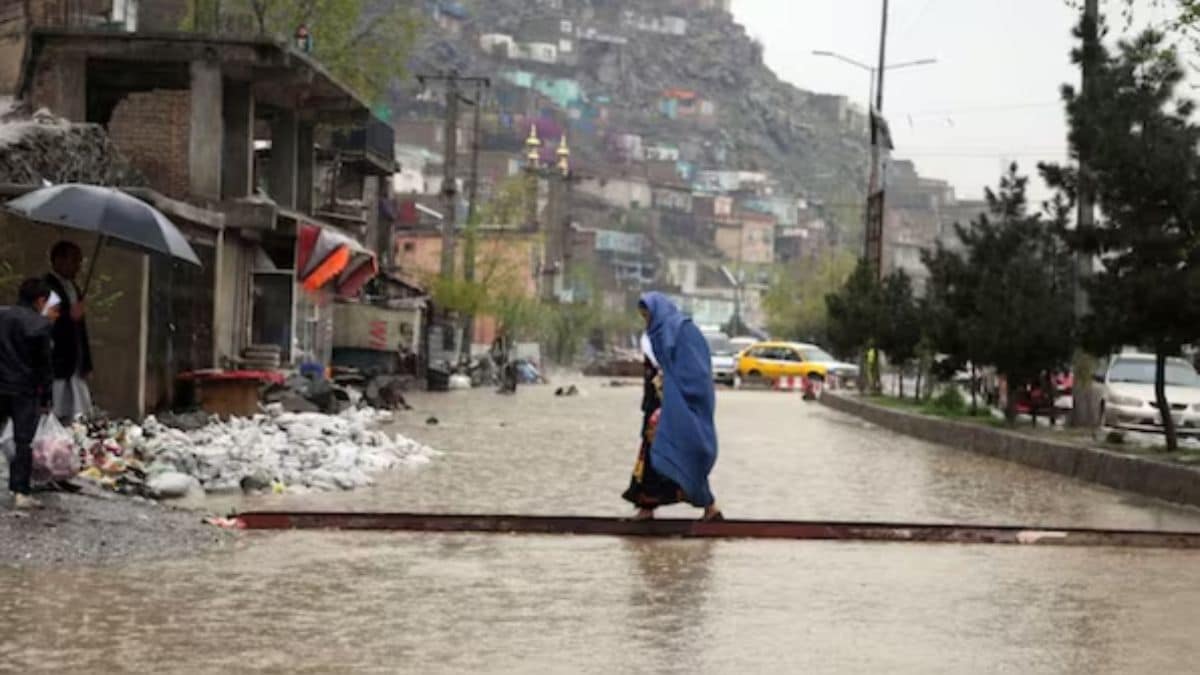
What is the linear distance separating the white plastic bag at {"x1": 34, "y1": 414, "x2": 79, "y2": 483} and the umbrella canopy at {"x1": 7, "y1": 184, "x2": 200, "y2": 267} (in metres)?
2.40

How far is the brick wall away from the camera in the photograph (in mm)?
33375

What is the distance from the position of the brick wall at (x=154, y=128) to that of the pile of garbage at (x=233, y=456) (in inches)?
442

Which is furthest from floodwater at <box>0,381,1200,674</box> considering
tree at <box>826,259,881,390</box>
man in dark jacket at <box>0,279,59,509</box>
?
tree at <box>826,259,881,390</box>

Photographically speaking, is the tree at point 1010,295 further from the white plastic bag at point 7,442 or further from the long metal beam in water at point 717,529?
the white plastic bag at point 7,442

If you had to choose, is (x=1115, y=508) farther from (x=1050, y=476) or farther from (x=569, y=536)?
(x=569, y=536)

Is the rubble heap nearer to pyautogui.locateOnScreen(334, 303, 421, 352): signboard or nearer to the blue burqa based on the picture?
the blue burqa

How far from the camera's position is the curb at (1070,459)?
20.1 meters

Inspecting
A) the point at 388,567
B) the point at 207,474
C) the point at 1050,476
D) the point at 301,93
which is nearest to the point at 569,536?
the point at 388,567

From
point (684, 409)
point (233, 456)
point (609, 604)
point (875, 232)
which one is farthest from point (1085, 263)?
point (875, 232)

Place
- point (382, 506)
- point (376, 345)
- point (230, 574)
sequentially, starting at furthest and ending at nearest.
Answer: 1. point (376, 345)
2. point (382, 506)
3. point (230, 574)

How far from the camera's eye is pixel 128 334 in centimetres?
2233

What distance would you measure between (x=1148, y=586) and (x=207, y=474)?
8.57 meters

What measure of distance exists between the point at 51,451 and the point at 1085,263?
19.6 meters

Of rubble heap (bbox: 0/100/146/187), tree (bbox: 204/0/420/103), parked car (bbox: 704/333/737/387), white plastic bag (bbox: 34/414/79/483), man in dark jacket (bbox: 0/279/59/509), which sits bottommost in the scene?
parked car (bbox: 704/333/737/387)
